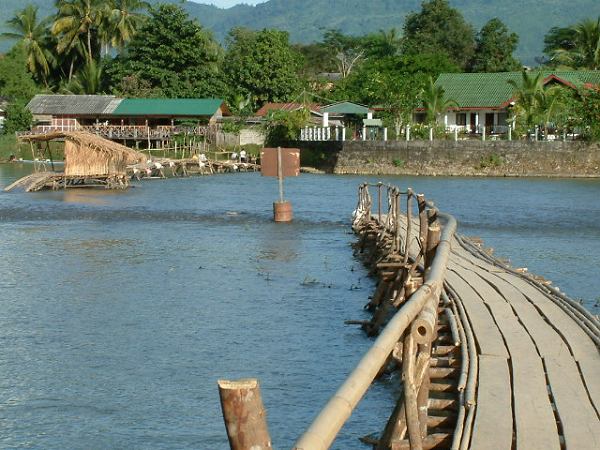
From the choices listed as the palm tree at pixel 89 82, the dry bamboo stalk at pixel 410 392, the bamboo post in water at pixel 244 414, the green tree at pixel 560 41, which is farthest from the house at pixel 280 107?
the bamboo post in water at pixel 244 414

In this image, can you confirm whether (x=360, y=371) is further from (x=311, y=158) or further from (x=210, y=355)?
(x=311, y=158)

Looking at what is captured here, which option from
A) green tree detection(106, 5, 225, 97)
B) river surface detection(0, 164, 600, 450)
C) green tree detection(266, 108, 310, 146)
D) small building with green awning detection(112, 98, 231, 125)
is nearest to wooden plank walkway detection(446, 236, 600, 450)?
river surface detection(0, 164, 600, 450)

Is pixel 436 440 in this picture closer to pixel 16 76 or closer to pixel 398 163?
pixel 398 163

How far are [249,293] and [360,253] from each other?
520cm

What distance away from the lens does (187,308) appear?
1727 cm

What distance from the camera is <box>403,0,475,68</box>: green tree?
9006cm

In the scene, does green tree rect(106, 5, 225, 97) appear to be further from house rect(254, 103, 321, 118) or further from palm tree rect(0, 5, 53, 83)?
palm tree rect(0, 5, 53, 83)

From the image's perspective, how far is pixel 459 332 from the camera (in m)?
10.1

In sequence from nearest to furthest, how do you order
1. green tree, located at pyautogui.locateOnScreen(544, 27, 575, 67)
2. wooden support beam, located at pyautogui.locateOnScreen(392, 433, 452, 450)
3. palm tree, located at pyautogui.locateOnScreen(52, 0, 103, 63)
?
wooden support beam, located at pyautogui.locateOnScreen(392, 433, 452, 450) → palm tree, located at pyautogui.locateOnScreen(52, 0, 103, 63) → green tree, located at pyautogui.locateOnScreen(544, 27, 575, 67)

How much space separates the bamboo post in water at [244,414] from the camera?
4.21 metres

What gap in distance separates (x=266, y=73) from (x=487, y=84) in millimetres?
18477

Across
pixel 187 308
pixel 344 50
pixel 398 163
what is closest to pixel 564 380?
pixel 187 308

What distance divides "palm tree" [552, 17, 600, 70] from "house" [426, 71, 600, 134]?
6405mm

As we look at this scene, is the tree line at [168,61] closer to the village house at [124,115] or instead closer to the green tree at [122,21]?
the green tree at [122,21]
